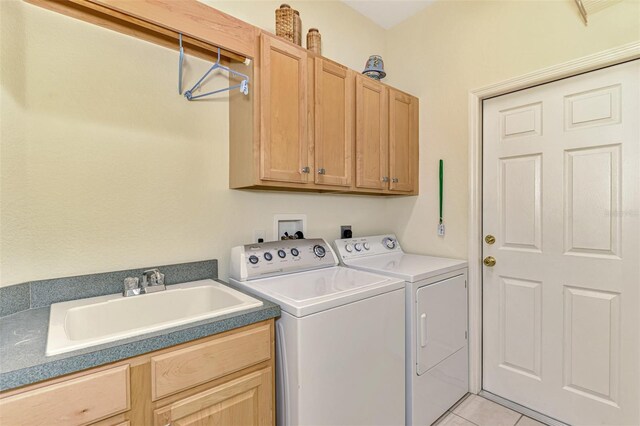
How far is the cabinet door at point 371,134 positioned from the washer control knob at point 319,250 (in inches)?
19.0

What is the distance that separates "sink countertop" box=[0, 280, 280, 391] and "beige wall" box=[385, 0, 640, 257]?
1.65m

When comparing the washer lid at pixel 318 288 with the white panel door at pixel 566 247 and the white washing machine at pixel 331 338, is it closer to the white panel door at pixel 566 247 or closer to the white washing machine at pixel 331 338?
the white washing machine at pixel 331 338

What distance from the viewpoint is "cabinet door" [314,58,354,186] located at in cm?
177

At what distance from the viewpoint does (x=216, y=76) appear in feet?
5.58

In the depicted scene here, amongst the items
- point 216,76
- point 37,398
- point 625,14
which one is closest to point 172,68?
point 216,76

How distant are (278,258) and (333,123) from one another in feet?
2.93

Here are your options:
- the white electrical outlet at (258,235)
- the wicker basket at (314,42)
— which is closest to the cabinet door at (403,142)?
the wicker basket at (314,42)

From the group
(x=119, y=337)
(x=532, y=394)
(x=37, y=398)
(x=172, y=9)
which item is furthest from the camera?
(x=532, y=394)

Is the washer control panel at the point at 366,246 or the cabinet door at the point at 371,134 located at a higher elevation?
the cabinet door at the point at 371,134

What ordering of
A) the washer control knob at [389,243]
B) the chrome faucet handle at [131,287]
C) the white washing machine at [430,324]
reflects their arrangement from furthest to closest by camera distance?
the washer control knob at [389,243], the white washing machine at [430,324], the chrome faucet handle at [131,287]

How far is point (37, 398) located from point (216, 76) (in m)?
1.57

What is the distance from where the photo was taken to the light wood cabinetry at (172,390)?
0.78 metres

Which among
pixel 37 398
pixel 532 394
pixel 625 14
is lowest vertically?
pixel 532 394

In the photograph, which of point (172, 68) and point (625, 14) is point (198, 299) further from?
point (625, 14)
